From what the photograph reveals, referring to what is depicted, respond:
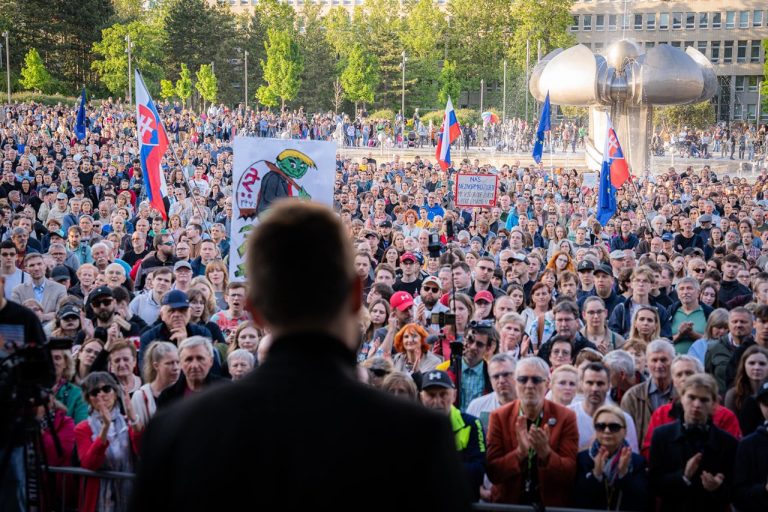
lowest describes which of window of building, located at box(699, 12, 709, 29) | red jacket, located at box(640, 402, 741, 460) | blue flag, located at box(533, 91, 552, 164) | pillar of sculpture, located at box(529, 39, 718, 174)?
red jacket, located at box(640, 402, 741, 460)

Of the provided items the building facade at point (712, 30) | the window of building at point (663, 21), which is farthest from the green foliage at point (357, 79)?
the window of building at point (663, 21)

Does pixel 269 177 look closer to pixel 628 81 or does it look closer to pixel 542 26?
pixel 628 81

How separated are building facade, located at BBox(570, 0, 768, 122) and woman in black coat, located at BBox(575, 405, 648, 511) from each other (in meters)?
96.0

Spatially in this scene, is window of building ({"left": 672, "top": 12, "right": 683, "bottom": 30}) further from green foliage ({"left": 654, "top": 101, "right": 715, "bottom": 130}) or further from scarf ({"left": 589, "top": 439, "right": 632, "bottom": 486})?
scarf ({"left": 589, "top": 439, "right": 632, "bottom": 486})

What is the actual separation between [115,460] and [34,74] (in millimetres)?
62714

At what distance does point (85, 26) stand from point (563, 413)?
73638 millimetres

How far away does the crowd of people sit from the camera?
5477 millimetres

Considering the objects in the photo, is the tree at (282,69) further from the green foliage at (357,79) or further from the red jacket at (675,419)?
the red jacket at (675,419)

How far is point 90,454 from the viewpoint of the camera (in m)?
5.65

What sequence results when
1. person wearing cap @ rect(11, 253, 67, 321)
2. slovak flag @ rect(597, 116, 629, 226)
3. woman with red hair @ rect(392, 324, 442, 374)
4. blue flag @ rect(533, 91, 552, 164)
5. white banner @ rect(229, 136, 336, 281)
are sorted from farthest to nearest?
blue flag @ rect(533, 91, 552, 164), slovak flag @ rect(597, 116, 629, 226), person wearing cap @ rect(11, 253, 67, 321), white banner @ rect(229, 136, 336, 281), woman with red hair @ rect(392, 324, 442, 374)

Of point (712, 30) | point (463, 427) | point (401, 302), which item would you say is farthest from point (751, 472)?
point (712, 30)

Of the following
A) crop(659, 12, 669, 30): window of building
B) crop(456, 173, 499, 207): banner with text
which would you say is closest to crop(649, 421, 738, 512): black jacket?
crop(456, 173, 499, 207): banner with text

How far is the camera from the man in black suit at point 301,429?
1.76 metres

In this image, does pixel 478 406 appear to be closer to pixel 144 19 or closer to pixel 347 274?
pixel 347 274
